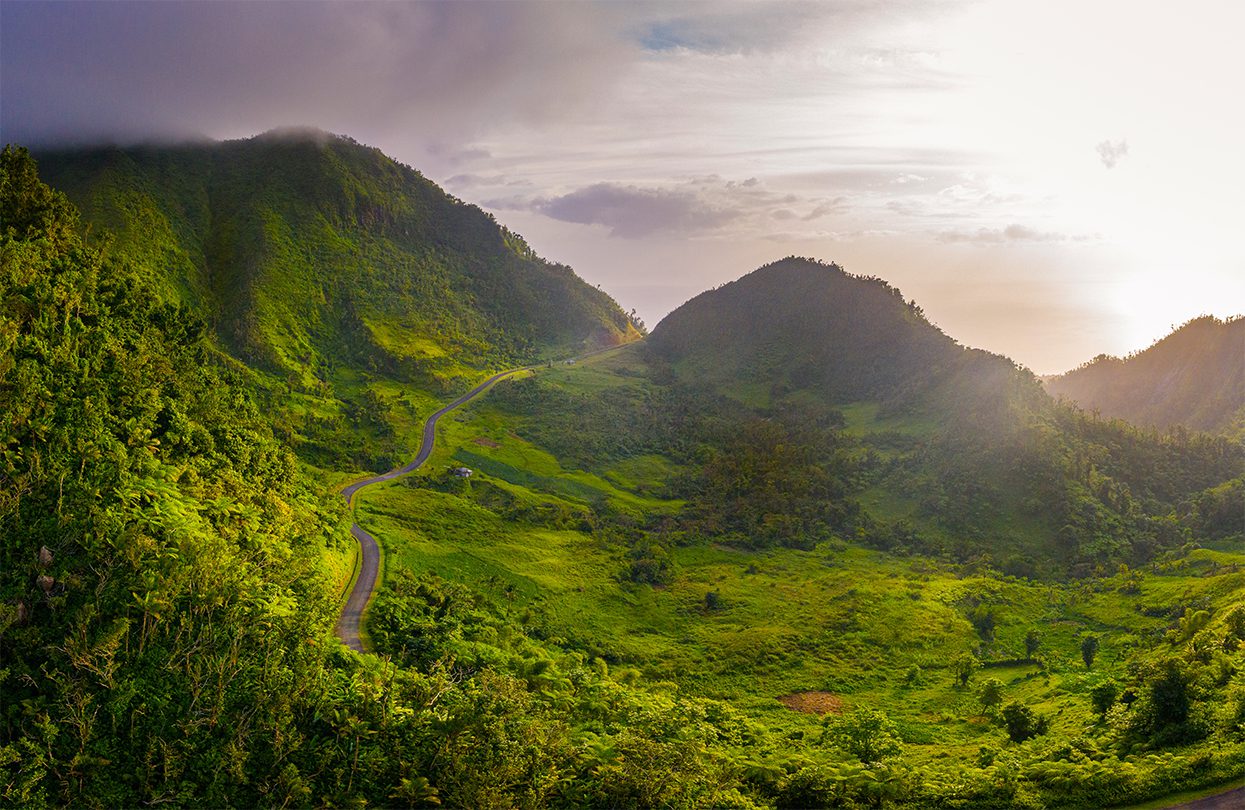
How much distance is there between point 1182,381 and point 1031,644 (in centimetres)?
9886

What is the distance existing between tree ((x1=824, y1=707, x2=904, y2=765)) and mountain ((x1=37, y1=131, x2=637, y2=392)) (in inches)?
3541

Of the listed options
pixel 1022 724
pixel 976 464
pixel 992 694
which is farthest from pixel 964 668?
pixel 976 464

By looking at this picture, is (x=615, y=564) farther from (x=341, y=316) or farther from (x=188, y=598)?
(x=341, y=316)

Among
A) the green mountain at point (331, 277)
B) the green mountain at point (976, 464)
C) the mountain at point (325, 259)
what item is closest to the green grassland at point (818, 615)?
the green mountain at point (976, 464)

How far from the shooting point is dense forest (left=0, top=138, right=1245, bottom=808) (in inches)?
695

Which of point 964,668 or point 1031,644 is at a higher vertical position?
point 1031,644

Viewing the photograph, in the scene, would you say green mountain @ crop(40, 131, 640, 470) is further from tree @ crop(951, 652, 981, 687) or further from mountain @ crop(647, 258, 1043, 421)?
tree @ crop(951, 652, 981, 687)

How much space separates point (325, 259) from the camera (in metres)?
136

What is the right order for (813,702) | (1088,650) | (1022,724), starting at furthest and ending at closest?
1. (1088,650)
2. (813,702)
3. (1022,724)

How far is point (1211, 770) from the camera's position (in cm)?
2072

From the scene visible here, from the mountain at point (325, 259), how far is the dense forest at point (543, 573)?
61.1 inches

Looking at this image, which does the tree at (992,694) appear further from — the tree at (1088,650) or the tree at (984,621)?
the tree at (984,621)

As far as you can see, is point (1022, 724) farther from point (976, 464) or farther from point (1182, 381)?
point (1182, 381)

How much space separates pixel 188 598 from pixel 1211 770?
3238cm
